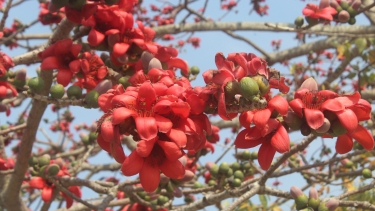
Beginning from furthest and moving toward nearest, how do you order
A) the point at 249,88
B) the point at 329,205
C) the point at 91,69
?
the point at 91,69 < the point at 329,205 < the point at 249,88

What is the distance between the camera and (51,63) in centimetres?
168

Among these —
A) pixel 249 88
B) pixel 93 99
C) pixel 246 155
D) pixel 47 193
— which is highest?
pixel 249 88

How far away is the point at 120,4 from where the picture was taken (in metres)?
1.90

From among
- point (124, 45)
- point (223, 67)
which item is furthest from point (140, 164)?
point (124, 45)

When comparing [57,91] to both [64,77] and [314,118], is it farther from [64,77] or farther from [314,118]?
[314,118]

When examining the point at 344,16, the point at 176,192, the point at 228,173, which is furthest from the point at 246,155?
the point at 344,16

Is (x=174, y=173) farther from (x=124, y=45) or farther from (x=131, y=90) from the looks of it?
(x=124, y=45)

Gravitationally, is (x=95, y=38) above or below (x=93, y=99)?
above

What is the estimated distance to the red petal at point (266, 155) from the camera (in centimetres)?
114

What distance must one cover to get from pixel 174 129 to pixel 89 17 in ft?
2.83

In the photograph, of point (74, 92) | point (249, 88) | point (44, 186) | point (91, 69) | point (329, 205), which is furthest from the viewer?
point (44, 186)

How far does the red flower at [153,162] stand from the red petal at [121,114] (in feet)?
0.24

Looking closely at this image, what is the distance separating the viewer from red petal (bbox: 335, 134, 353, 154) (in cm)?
116

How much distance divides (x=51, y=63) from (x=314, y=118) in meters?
1.08
